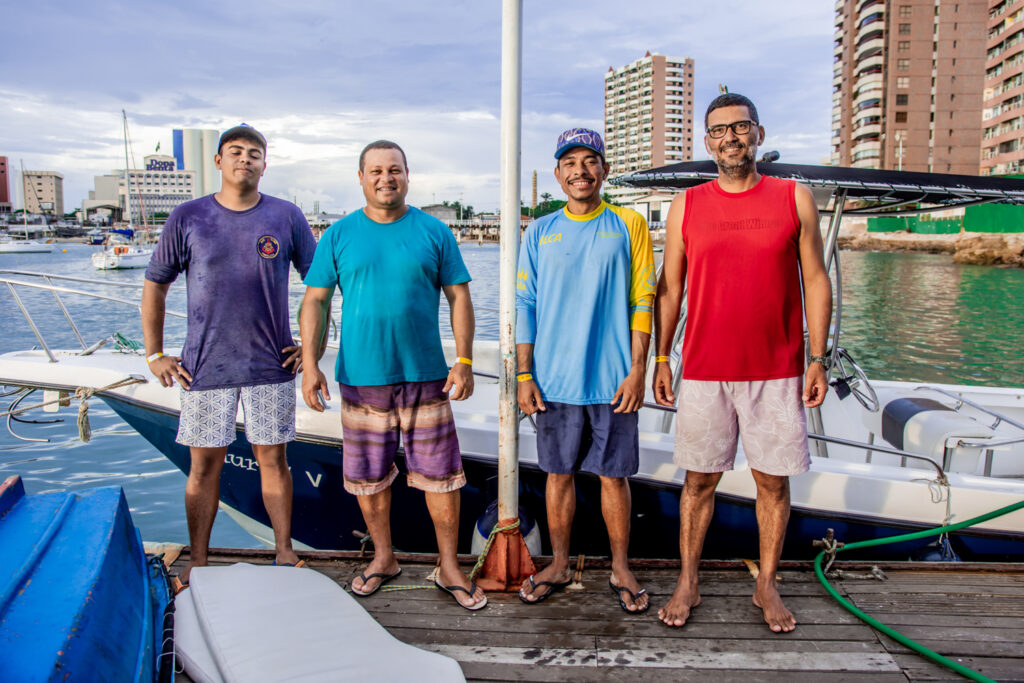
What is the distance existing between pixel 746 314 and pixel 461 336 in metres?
1.09

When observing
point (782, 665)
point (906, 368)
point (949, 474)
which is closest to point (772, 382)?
point (782, 665)

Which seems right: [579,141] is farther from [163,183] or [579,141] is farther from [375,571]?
[163,183]

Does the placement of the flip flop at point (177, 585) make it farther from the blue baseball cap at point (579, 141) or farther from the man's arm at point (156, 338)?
A: the blue baseball cap at point (579, 141)

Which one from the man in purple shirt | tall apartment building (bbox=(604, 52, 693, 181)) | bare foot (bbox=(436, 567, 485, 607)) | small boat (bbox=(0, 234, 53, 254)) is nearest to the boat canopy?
the man in purple shirt

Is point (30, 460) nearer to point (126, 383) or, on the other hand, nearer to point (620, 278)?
point (126, 383)

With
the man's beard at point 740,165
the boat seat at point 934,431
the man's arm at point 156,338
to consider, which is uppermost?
the man's beard at point 740,165

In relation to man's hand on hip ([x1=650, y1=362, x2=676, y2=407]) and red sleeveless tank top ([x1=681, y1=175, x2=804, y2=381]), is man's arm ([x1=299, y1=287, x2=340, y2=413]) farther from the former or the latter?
red sleeveless tank top ([x1=681, y1=175, x2=804, y2=381])

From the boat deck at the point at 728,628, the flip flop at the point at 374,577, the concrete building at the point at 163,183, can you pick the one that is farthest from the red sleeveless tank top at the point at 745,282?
the concrete building at the point at 163,183

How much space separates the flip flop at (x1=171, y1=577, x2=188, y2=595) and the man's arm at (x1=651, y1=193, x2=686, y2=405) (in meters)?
2.10

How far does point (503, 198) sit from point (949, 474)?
2.88 meters

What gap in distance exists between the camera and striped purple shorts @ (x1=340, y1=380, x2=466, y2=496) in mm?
2748

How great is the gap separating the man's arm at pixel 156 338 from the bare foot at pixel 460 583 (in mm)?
1333

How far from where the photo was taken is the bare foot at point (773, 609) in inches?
99.7

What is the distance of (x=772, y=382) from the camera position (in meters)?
2.51
